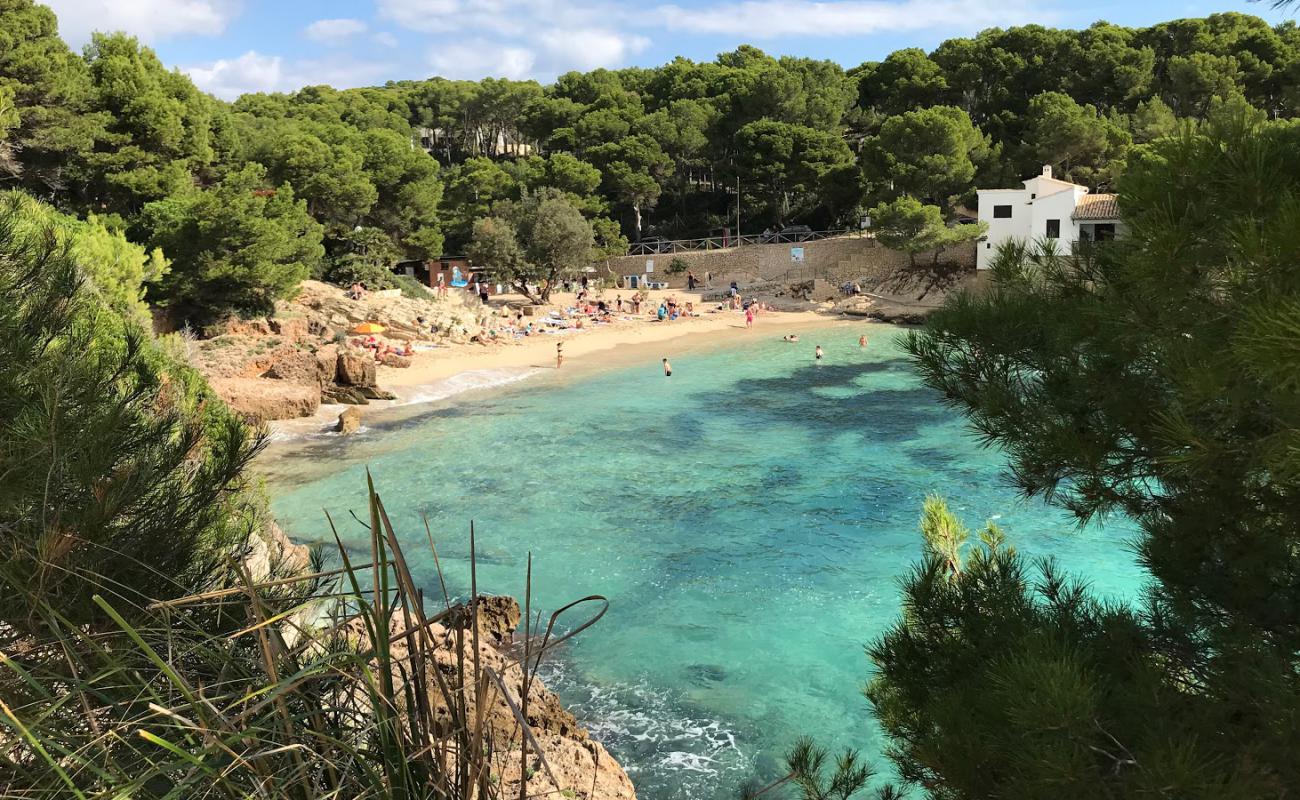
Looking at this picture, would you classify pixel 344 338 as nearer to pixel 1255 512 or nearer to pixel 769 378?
pixel 769 378

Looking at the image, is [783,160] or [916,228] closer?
[916,228]

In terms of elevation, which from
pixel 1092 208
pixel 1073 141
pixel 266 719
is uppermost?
pixel 1073 141

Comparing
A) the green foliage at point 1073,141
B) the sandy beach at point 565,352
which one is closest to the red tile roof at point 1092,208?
the green foliage at point 1073,141

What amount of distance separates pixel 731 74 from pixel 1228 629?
169 ft

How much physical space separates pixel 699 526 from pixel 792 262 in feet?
96.5

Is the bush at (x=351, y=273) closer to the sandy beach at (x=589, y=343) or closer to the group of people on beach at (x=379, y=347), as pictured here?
the group of people on beach at (x=379, y=347)

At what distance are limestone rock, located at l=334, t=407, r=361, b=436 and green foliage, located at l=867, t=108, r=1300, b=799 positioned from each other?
16575 mm

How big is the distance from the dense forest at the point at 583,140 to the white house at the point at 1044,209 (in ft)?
11.9

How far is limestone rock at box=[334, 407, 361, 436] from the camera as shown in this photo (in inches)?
744

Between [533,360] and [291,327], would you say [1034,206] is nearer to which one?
[533,360]

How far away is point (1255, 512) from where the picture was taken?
3.29 m

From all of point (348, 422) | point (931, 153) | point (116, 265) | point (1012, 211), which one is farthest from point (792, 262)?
point (116, 265)

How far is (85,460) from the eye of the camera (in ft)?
9.04

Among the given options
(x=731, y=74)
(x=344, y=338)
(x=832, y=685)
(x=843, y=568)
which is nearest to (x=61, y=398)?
(x=832, y=685)
